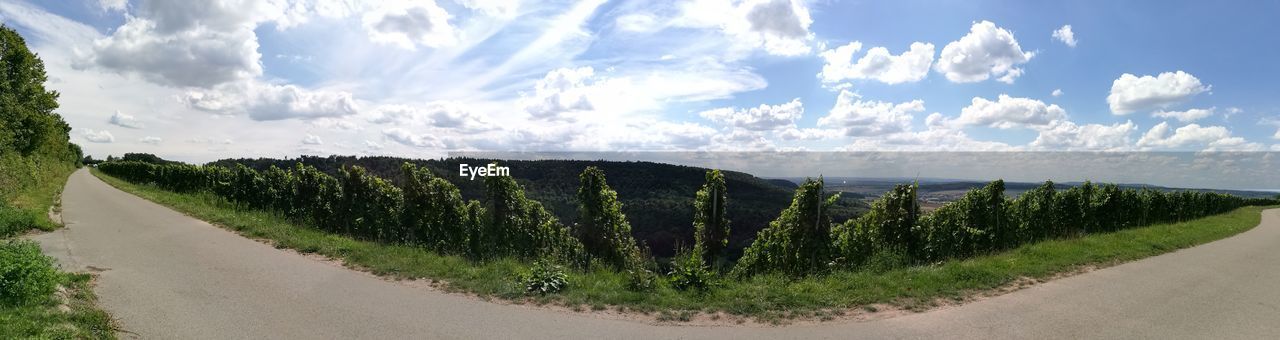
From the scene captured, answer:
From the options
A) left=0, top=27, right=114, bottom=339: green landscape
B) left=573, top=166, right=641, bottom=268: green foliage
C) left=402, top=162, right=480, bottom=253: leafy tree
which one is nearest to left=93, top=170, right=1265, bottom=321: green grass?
left=573, top=166, right=641, bottom=268: green foliage

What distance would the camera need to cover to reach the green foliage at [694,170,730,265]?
34.6ft

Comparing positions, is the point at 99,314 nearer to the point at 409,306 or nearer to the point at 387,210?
the point at 409,306

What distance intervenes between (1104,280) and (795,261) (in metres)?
4.49

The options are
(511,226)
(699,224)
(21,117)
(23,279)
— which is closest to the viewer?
(23,279)

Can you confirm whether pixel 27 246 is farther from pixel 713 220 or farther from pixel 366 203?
pixel 713 220

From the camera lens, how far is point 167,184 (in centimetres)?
3806

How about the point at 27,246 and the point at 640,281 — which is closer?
the point at 640,281

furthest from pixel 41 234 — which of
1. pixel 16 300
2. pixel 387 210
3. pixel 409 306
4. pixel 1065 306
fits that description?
pixel 1065 306

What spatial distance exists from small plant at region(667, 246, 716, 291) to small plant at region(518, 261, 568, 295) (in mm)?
1441

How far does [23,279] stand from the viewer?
245 inches

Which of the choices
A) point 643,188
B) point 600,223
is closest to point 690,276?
point 600,223

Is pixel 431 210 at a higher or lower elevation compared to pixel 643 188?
higher

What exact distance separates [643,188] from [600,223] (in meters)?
37.7

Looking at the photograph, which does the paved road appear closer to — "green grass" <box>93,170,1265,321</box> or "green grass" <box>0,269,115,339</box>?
"green grass" <box>0,269,115,339</box>
